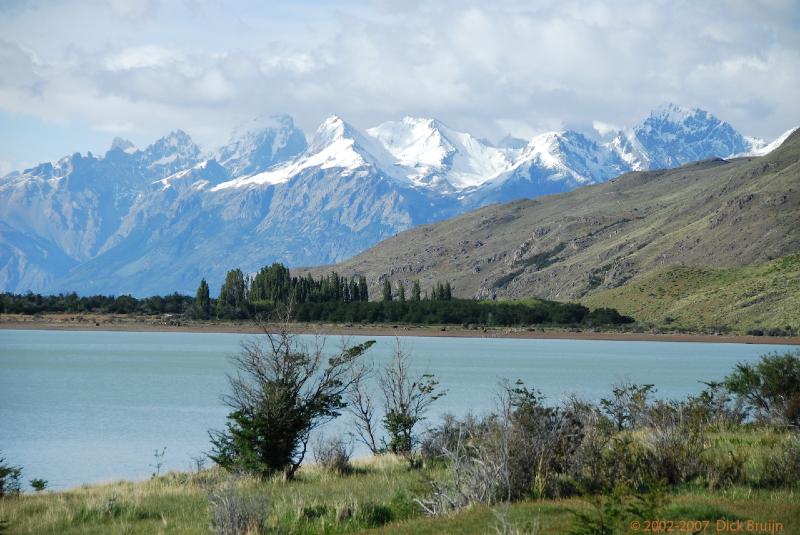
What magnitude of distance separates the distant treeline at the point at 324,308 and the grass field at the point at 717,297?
9261 mm

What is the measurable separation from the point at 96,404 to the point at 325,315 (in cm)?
10567

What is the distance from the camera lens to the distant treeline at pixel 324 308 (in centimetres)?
16288

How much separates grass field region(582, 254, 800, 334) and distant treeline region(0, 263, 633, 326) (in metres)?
9.26

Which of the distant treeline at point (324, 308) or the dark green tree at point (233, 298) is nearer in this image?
the distant treeline at point (324, 308)

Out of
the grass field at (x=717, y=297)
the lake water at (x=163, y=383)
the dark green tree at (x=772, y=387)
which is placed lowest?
the lake water at (x=163, y=383)

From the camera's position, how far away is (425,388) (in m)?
35.9

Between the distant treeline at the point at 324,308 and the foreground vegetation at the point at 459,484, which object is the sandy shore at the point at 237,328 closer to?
the distant treeline at the point at 324,308

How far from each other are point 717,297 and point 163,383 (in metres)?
109

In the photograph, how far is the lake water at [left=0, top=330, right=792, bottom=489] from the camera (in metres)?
39.9

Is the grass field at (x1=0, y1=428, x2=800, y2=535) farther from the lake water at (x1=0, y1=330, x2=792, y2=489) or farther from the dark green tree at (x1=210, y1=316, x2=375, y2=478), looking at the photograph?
the lake water at (x1=0, y1=330, x2=792, y2=489)

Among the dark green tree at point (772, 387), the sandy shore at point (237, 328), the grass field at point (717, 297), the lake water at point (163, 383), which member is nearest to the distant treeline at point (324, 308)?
the sandy shore at point (237, 328)

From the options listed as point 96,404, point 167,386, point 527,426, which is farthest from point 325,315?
point 527,426

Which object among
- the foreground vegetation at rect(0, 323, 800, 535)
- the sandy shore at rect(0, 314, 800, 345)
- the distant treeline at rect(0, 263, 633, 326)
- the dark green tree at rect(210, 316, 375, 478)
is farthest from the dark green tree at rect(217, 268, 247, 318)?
the dark green tree at rect(210, 316, 375, 478)

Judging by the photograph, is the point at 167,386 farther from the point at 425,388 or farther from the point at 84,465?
the point at 425,388
